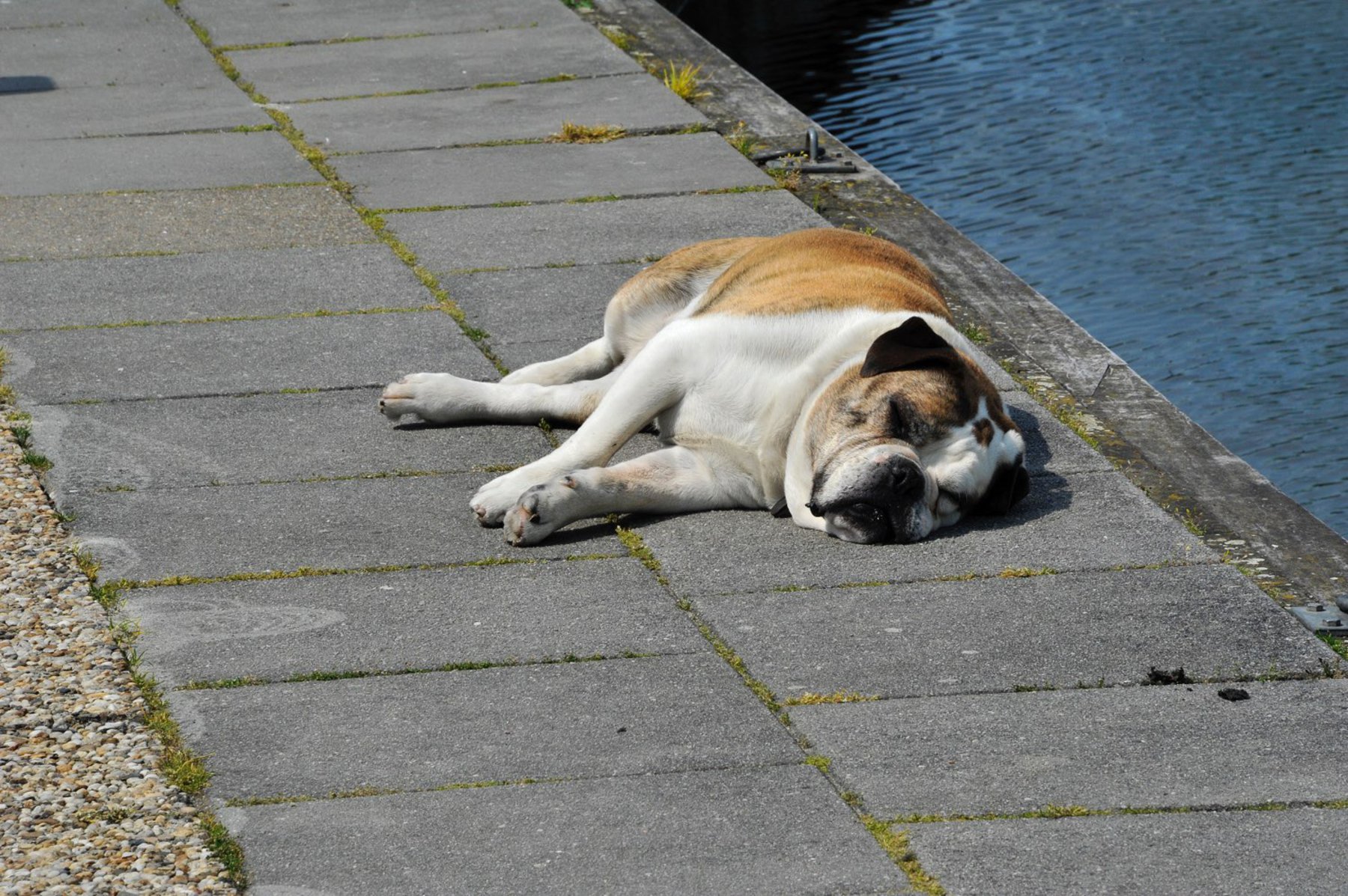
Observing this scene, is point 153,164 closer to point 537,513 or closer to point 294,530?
point 294,530

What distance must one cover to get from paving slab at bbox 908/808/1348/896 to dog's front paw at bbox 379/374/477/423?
2.71 meters

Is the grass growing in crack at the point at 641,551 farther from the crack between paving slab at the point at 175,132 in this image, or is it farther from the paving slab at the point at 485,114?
the crack between paving slab at the point at 175,132

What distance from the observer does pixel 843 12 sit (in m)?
14.9

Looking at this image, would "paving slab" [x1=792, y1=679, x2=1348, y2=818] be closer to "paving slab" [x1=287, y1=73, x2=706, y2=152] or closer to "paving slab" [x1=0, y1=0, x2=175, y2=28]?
"paving slab" [x1=287, y1=73, x2=706, y2=152]

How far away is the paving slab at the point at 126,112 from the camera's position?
922 cm

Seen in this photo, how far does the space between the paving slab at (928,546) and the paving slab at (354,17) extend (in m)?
6.82

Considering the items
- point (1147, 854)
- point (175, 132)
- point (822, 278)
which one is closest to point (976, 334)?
point (822, 278)

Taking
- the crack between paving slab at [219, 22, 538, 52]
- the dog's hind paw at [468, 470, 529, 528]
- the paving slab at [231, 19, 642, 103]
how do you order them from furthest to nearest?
1. the crack between paving slab at [219, 22, 538, 52]
2. the paving slab at [231, 19, 642, 103]
3. the dog's hind paw at [468, 470, 529, 528]

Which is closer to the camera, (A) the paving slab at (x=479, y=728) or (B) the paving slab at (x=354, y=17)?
(A) the paving slab at (x=479, y=728)

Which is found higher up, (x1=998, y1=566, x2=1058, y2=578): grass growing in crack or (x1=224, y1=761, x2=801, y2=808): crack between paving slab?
(x1=224, y1=761, x2=801, y2=808): crack between paving slab

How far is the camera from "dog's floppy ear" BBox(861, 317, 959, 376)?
5.02 m

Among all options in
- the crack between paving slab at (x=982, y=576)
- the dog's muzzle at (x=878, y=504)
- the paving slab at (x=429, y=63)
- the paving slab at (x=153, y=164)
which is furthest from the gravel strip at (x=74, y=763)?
the paving slab at (x=429, y=63)

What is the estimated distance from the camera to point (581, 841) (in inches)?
140

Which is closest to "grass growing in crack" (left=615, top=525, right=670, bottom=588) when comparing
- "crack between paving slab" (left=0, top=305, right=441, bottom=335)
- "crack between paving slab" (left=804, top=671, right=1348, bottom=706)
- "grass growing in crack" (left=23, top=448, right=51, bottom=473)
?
"crack between paving slab" (left=804, top=671, right=1348, bottom=706)
